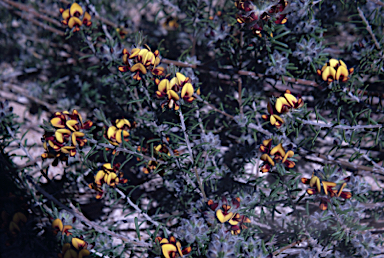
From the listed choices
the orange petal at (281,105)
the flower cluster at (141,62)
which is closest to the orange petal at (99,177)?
the flower cluster at (141,62)

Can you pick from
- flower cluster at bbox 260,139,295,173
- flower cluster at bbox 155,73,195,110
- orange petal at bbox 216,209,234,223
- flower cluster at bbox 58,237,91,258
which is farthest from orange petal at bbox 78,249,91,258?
flower cluster at bbox 260,139,295,173

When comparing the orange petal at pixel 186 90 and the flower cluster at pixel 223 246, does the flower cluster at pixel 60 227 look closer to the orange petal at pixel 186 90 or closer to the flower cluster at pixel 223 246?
the flower cluster at pixel 223 246

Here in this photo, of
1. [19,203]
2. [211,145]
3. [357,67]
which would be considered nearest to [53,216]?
[19,203]

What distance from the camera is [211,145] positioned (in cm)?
181

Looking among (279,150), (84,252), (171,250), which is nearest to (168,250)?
(171,250)

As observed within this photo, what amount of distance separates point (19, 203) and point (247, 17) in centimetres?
172

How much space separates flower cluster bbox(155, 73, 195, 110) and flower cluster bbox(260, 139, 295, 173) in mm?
466

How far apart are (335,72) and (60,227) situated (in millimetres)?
1716

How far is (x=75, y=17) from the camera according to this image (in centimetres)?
190

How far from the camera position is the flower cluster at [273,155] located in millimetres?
1443

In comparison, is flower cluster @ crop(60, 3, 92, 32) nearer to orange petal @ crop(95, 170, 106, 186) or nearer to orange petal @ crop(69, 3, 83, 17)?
orange petal @ crop(69, 3, 83, 17)

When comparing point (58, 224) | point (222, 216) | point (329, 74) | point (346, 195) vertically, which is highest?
point (329, 74)

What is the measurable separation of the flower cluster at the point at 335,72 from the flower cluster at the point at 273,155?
530 millimetres

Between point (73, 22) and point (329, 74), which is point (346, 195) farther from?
point (73, 22)
